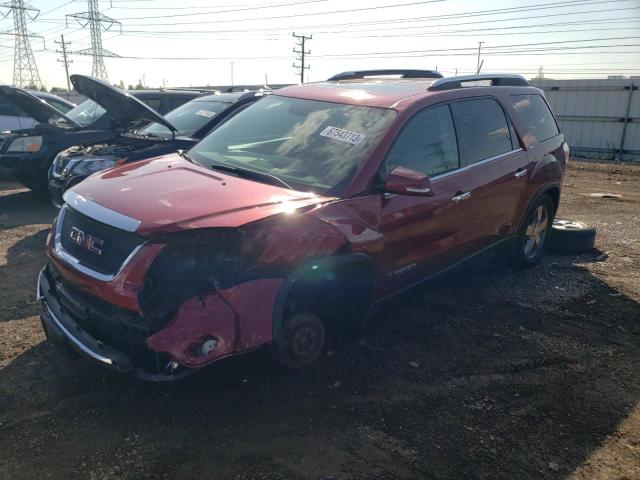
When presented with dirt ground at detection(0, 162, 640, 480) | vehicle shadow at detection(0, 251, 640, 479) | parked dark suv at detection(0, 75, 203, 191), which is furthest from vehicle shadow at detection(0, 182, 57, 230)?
vehicle shadow at detection(0, 251, 640, 479)

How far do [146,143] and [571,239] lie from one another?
541 centimetres

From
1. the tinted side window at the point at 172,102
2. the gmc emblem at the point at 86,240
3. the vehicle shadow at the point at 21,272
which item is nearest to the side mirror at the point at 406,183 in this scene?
the gmc emblem at the point at 86,240

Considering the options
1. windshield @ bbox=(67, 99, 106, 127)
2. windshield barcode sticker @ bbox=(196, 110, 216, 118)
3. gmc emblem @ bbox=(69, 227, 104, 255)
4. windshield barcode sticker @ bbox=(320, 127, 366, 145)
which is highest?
windshield barcode sticker @ bbox=(320, 127, 366, 145)

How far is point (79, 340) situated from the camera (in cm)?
290

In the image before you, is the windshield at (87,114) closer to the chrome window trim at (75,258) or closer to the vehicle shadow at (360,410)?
the chrome window trim at (75,258)

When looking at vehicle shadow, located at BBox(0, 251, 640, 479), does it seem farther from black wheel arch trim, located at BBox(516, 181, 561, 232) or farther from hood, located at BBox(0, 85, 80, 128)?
hood, located at BBox(0, 85, 80, 128)

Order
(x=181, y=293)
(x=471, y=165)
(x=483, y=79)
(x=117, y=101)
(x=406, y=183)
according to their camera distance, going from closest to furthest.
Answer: (x=181, y=293) < (x=406, y=183) < (x=471, y=165) < (x=483, y=79) < (x=117, y=101)

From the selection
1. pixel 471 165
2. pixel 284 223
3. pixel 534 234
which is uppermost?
pixel 471 165

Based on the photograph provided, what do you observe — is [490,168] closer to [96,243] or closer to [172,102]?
[96,243]

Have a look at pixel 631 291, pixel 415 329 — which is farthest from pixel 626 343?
pixel 415 329

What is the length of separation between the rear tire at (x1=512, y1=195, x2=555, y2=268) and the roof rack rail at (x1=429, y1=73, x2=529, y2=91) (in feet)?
4.07

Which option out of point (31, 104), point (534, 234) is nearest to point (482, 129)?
point (534, 234)

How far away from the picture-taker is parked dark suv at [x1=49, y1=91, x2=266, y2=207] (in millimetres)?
6535

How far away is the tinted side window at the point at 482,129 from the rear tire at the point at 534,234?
961 mm
